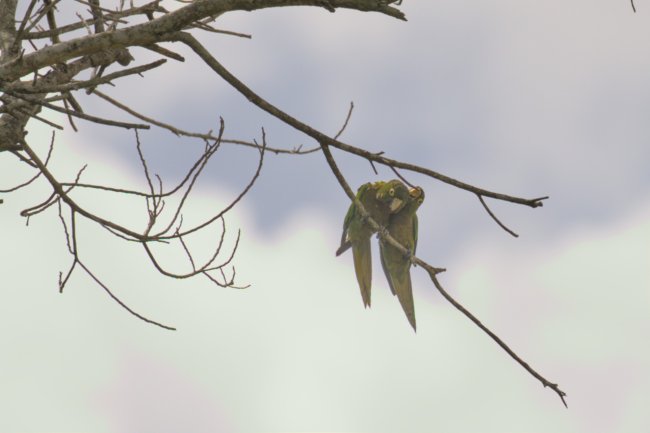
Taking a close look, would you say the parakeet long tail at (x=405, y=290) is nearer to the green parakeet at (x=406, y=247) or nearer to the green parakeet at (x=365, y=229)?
the green parakeet at (x=406, y=247)

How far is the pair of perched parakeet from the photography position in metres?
7.33

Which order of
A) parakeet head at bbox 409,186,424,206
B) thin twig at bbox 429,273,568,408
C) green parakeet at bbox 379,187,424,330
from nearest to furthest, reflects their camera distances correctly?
1. thin twig at bbox 429,273,568,408
2. green parakeet at bbox 379,187,424,330
3. parakeet head at bbox 409,186,424,206

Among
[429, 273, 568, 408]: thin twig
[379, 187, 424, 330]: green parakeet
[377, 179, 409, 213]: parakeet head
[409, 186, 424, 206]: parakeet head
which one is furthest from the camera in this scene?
[377, 179, 409, 213]: parakeet head

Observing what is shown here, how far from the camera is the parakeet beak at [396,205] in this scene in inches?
299

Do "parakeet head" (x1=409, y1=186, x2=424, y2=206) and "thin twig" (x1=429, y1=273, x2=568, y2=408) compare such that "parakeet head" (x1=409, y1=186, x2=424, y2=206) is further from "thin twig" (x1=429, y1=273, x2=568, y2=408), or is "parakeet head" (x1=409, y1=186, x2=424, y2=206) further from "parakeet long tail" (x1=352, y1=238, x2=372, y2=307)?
"thin twig" (x1=429, y1=273, x2=568, y2=408)

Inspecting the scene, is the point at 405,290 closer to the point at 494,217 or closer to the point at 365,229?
the point at 365,229

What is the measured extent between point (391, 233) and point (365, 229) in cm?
44

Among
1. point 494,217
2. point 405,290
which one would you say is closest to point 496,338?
point 494,217

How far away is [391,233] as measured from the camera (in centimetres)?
770

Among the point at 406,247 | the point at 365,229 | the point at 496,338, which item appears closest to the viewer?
the point at 496,338

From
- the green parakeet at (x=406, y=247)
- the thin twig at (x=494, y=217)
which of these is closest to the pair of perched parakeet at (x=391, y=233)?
the green parakeet at (x=406, y=247)

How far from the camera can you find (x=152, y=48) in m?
5.98

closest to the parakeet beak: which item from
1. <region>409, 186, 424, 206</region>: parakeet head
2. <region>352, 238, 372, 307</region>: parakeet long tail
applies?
<region>409, 186, 424, 206</region>: parakeet head

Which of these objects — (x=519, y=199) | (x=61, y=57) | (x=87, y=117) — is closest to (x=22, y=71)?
(x=61, y=57)
